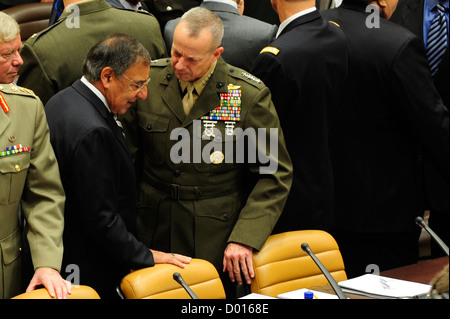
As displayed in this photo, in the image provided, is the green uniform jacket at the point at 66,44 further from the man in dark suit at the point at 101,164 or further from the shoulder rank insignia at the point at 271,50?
the shoulder rank insignia at the point at 271,50

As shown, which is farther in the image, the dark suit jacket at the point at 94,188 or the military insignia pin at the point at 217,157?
the military insignia pin at the point at 217,157

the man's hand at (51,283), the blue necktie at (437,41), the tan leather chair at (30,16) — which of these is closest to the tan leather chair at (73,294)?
the man's hand at (51,283)

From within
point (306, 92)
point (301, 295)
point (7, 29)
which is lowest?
point (301, 295)

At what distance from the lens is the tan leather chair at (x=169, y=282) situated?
2.99m

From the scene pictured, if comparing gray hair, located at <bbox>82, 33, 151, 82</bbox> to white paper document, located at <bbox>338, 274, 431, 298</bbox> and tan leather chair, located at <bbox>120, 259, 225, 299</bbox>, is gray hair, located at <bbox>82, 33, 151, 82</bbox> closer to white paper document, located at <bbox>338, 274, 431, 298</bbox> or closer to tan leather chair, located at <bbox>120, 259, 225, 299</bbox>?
tan leather chair, located at <bbox>120, 259, 225, 299</bbox>

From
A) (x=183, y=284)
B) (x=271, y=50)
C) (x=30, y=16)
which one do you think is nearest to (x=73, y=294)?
(x=183, y=284)

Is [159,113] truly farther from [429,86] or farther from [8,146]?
[429,86]

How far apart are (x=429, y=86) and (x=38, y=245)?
1.83 m

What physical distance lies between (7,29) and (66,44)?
1.69 ft

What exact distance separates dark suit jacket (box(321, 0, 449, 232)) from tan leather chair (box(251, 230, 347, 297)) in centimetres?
56

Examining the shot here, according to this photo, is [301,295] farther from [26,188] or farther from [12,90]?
[12,90]

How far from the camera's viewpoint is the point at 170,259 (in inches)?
126

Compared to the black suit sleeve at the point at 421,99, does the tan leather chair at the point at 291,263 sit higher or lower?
lower
